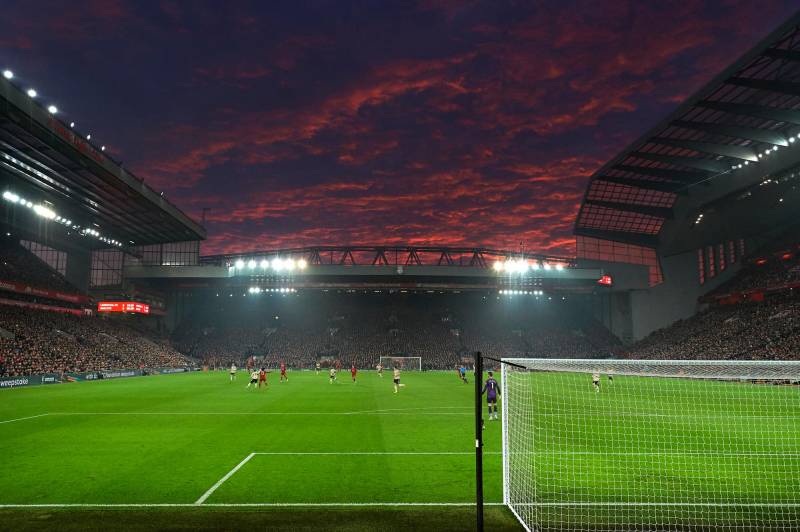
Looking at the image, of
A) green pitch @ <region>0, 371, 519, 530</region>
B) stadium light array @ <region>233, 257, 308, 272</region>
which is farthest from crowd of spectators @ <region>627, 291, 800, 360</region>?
stadium light array @ <region>233, 257, 308, 272</region>

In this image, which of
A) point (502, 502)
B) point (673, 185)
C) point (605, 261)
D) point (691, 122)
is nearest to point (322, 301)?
point (605, 261)

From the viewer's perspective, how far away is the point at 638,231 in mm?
69625

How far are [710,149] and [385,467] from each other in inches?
1749

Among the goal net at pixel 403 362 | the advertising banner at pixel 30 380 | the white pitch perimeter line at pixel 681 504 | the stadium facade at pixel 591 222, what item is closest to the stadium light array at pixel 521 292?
the stadium facade at pixel 591 222

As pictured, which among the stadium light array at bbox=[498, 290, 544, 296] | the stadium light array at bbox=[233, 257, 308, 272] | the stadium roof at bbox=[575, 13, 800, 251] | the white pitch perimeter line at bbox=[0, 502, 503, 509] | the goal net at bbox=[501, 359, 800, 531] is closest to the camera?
the goal net at bbox=[501, 359, 800, 531]

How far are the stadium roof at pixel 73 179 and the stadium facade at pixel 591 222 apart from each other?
0.41ft

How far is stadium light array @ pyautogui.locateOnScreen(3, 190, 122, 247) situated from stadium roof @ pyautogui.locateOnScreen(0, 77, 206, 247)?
62 cm

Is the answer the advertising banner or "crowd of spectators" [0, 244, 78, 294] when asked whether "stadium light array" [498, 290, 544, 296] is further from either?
the advertising banner

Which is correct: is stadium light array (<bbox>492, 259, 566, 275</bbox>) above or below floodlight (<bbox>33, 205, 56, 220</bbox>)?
below

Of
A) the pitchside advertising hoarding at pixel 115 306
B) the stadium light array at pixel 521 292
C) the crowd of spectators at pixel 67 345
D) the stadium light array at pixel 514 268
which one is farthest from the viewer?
the stadium light array at pixel 521 292

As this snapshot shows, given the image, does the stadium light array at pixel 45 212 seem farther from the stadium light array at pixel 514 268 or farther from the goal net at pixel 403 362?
the stadium light array at pixel 514 268

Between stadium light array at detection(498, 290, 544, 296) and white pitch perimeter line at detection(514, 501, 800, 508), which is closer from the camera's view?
white pitch perimeter line at detection(514, 501, 800, 508)

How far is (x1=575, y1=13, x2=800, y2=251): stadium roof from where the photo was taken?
35000mm

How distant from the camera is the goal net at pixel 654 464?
8617mm
